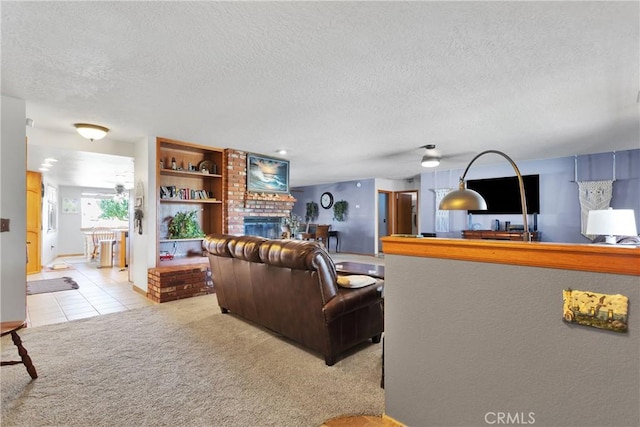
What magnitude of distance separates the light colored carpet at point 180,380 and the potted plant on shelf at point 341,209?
6.51 meters

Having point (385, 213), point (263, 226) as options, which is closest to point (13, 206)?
point (263, 226)

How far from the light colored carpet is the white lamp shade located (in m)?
2.66

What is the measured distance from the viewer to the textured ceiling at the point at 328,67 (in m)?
1.73

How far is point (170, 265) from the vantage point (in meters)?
4.52

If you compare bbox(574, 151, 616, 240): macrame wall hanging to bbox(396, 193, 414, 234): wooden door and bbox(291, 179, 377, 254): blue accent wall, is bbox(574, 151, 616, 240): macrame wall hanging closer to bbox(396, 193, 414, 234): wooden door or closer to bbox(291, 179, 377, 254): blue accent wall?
bbox(291, 179, 377, 254): blue accent wall

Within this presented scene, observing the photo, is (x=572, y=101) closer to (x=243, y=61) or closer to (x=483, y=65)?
(x=483, y=65)

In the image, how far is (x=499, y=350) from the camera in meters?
1.21

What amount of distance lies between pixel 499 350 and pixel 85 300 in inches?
192

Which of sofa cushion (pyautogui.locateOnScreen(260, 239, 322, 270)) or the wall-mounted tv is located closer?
sofa cushion (pyautogui.locateOnScreen(260, 239, 322, 270))

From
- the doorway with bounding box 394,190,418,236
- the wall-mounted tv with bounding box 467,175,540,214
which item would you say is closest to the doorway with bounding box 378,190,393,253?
the doorway with bounding box 394,190,418,236

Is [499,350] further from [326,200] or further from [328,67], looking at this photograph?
[326,200]

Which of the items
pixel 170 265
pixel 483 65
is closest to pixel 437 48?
pixel 483 65

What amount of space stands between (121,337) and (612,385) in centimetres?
340

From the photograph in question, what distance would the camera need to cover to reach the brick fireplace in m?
5.12
